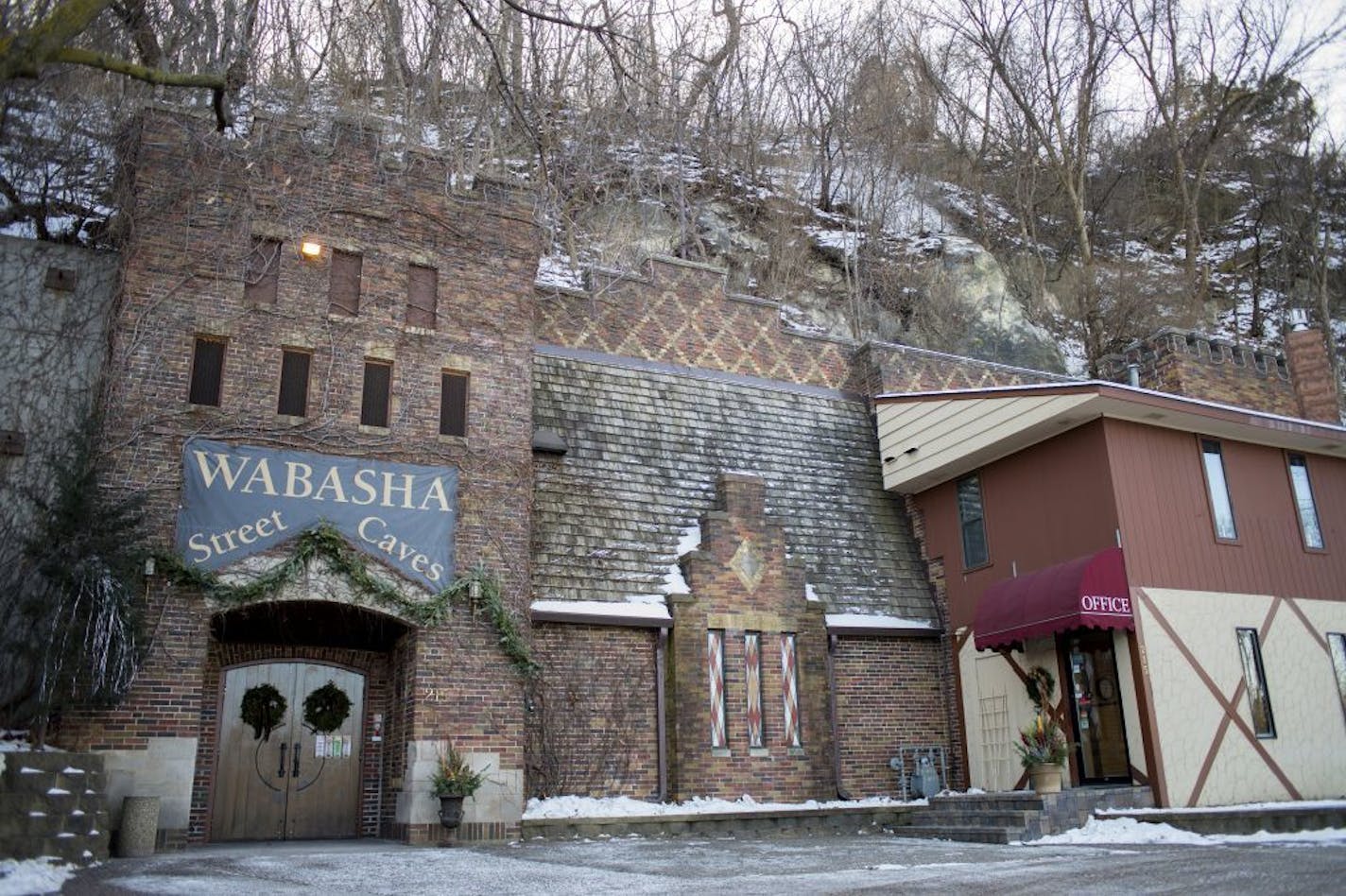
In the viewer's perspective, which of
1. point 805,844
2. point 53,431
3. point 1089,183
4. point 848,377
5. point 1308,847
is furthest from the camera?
point 1089,183

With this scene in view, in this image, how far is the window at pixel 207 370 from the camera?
1275cm

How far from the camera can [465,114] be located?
1986cm

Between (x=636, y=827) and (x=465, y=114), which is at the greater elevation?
(x=465, y=114)

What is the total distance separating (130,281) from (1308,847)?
13.8 m

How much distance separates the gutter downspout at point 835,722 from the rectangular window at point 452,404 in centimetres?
621

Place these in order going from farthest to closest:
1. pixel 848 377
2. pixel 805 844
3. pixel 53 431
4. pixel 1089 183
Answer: pixel 1089 183 → pixel 848 377 → pixel 53 431 → pixel 805 844

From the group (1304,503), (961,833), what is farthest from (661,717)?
(1304,503)

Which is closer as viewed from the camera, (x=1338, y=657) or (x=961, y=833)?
(x=961, y=833)

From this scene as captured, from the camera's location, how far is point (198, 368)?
1287cm

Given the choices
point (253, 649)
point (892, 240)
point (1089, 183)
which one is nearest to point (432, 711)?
point (253, 649)

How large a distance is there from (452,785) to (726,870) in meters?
4.14

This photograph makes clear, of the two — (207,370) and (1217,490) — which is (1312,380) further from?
(207,370)

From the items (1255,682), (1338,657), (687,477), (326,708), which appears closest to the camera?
(326,708)

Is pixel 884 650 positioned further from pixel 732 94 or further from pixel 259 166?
pixel 732 94
